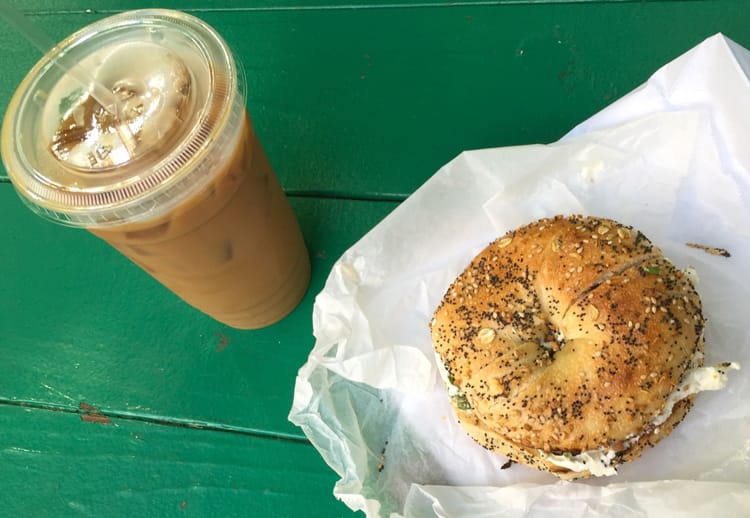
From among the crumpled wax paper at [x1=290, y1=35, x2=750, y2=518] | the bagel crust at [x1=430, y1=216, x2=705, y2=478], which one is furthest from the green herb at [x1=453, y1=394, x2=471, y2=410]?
the crumpled wax paper at [x1=290, y1=35, x2=750, y2=518]

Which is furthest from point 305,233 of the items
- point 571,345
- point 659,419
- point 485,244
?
point 659,419

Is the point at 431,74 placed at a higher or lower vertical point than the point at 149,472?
higher

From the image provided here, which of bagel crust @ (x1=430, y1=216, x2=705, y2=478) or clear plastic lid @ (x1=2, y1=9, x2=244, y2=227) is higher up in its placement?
clear plastic lid @ (x1=2, y1=9, x2=244, y2=227)

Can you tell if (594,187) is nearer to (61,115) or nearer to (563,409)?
(563,409)

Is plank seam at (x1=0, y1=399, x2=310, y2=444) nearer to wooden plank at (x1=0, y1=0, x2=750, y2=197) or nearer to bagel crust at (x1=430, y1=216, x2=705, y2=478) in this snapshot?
bagel crust at (x1=430, y1=216, x2=705, y2=478)

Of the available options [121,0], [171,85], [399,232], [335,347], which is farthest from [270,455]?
[121,0]

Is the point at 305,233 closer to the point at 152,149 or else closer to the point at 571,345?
the point at 152,149
